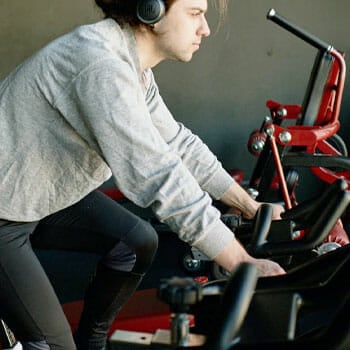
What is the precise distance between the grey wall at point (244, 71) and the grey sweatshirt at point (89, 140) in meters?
2.47

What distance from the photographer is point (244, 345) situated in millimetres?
860

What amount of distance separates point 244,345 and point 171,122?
1128mm

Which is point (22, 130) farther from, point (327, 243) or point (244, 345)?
point (327, 243)

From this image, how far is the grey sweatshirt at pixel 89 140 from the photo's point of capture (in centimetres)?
130

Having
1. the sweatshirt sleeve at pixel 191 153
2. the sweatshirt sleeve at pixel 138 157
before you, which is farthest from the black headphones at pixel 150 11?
the sweatshirt sleeve at pixel 191 153

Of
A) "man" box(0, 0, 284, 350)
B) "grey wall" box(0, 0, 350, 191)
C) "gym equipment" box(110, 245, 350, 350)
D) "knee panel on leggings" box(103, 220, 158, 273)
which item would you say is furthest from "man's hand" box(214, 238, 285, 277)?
"grey wall" box(0, 0, 350, 191)

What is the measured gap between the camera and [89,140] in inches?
53.8

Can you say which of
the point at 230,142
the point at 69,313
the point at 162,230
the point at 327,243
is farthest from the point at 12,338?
the point at 230,142

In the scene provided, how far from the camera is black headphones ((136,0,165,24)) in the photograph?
1423mm

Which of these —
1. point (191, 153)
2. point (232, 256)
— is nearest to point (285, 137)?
point (191, 153)

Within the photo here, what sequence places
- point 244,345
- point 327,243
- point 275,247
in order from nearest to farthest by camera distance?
1. point 244,345
2. point 275,247
3. point 327,243

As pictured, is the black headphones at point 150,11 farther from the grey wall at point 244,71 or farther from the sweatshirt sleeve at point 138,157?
the grey wall at point 244,71

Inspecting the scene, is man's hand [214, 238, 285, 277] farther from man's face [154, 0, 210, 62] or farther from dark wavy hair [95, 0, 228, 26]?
dark wavy hair [95, 0, 228, 26]

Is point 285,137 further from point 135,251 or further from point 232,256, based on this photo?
point 232,256
